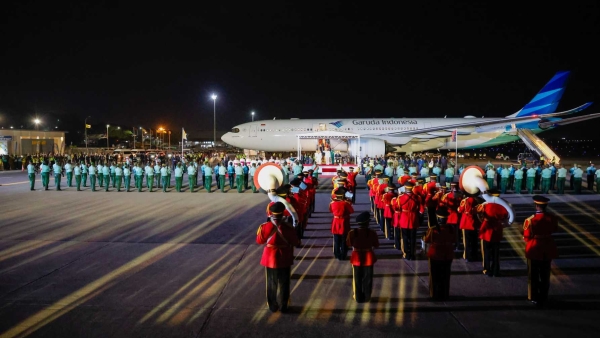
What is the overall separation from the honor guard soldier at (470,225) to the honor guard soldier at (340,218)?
213cm

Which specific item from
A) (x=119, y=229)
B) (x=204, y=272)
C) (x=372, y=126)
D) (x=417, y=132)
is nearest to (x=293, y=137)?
(x=372, y=126)

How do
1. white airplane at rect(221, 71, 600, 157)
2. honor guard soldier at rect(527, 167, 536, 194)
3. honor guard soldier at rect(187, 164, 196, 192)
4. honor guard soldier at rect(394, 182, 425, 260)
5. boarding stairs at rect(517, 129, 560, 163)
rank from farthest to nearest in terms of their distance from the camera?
1. white airplane at rect(221, 71, 600, 157)
2. boarding stairs at rect(517, 129, 560, 163)
3. honor guard soldier at rect(187, 164, 196, 192)
4. honor guard soldier at rect(527, 167, 536, 194)
5. honor guard soldier at rect(394, 182, 425, 260)

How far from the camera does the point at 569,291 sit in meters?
5.96

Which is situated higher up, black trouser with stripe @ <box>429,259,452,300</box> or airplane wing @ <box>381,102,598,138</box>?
airplane wing @ <box>381,102,598,138</box>

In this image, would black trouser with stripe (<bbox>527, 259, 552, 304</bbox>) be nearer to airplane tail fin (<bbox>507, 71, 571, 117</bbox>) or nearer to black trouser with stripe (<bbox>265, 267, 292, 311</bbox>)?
black trouser with stripe (<bbox>265, 267, 292, 311</bbox>)

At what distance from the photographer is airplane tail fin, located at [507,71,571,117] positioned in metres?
32.9

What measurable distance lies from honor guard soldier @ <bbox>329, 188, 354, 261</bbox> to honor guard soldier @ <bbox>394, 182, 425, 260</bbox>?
1.05 meters

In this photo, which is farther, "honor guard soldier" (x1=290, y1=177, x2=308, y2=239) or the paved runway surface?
"honor guard soldier" (x1=290, y1=177, x2=308, y2=239)

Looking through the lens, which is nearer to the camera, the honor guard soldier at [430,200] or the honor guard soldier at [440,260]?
the honor guard soldier at [440,260]

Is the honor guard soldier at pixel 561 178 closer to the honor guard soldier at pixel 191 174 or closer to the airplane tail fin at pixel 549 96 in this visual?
the honor guard soldier at pixel 191 174

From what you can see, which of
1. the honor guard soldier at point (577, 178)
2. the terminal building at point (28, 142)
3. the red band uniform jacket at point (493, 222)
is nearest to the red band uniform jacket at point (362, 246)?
the red band uniform jacket at point (493, 222)

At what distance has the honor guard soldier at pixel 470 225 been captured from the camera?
7.49m

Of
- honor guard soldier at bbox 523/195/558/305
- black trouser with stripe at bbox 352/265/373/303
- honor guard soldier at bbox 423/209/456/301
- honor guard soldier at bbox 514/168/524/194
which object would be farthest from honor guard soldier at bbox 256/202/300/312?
honor guard soldier at bbox 514/168/524/194

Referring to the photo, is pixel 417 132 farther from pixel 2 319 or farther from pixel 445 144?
pixel 2 319
